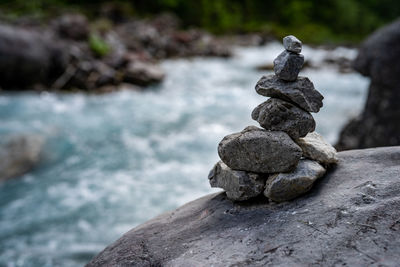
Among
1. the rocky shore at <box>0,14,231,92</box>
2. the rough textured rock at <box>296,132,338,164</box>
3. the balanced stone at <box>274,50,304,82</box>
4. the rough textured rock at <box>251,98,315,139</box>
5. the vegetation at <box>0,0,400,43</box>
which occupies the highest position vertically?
the vegetation at <box>0,0,400,43</box>

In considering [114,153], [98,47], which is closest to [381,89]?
[114,153]

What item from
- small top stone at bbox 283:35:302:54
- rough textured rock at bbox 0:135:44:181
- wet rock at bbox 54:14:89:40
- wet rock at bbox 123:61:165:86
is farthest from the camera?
wet rock at bbox 54:14:89:40

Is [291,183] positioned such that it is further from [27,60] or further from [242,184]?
[27,60]

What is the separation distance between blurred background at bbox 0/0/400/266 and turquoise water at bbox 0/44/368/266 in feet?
0.10

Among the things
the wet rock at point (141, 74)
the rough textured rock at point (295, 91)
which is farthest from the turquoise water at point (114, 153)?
the rough textured rock at point (295, 91)

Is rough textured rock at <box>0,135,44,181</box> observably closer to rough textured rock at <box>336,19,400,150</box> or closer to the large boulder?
the large boulder

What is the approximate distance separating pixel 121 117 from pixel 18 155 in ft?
13.0

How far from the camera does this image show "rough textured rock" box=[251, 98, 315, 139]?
2.98m

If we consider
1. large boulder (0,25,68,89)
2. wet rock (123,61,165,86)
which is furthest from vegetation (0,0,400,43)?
wet rock (123,61,165,86)

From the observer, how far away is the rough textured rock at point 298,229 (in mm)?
2273

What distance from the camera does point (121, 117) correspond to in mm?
11812

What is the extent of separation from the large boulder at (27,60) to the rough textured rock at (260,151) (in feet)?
43.4

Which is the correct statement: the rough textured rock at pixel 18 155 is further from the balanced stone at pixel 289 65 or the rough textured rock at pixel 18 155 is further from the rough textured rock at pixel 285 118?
the balanced stone at pixel 289 65

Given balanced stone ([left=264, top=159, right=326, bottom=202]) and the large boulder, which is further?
the large boulder
